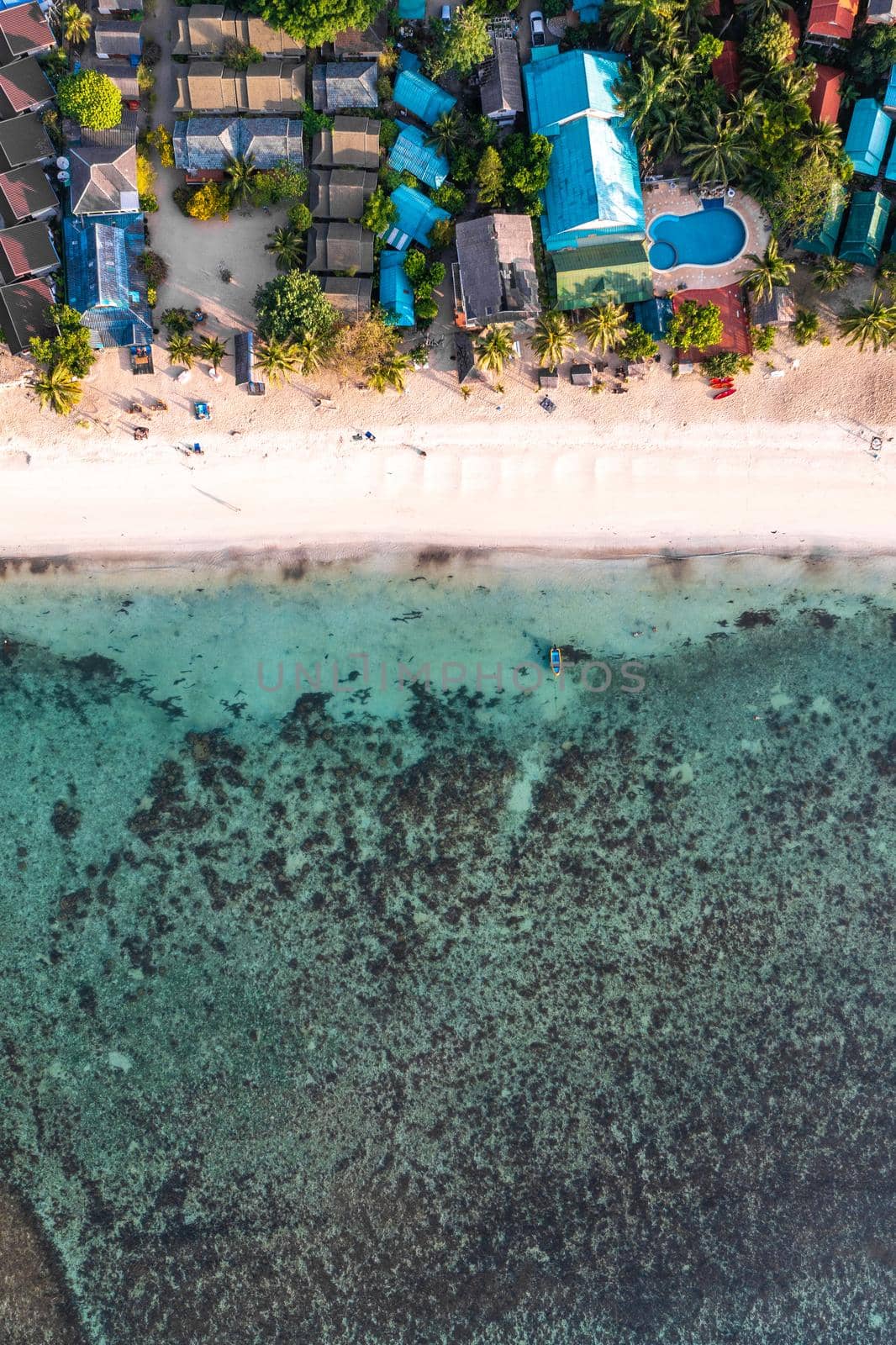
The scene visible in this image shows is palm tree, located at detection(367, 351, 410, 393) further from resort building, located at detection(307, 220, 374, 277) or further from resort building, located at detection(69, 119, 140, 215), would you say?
resort building, located at detection(69, 119, 140, 215)

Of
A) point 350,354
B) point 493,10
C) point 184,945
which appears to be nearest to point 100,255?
point 350,354

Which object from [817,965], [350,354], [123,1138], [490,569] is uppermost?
[350,354]

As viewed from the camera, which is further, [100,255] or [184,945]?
[184,945]

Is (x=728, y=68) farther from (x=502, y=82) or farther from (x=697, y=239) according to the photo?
(x=502, y=82)

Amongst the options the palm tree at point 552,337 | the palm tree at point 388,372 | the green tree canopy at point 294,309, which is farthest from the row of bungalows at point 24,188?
the palm tree at point 552,337

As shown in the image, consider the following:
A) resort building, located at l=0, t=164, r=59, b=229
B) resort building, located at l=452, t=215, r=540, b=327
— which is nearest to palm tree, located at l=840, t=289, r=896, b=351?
resort building, located at l=452, t=215, r=540, b=327

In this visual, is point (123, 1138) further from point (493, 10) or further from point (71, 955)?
point (493, 10)
